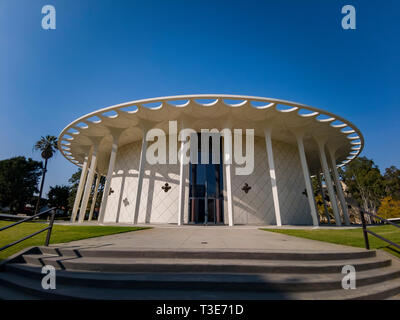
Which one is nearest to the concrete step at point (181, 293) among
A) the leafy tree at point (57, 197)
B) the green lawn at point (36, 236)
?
the green lawn at point (36, 236)

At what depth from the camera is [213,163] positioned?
19125 millimetres

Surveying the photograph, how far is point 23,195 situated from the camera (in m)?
40.0

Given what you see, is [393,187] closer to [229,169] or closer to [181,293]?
[229,169]

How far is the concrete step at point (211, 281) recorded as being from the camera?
3240mm

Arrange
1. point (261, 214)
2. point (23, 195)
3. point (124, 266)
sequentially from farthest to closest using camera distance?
point (23, 195)
point (261, 214)
point (124, 266)

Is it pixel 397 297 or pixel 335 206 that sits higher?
pixel 335 206

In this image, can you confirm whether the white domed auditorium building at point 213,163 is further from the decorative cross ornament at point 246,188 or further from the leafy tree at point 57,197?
the leafy tree at point 57,197

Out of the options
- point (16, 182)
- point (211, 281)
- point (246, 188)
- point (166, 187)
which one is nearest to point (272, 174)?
point (246, 188)

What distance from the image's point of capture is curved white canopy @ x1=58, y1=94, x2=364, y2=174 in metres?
14.5
